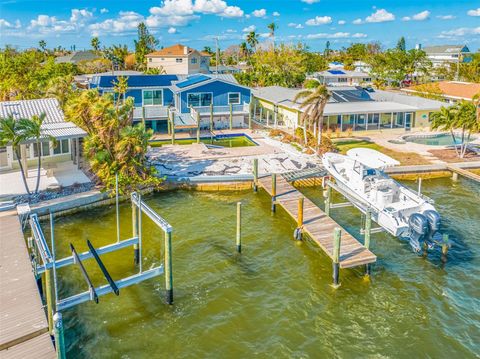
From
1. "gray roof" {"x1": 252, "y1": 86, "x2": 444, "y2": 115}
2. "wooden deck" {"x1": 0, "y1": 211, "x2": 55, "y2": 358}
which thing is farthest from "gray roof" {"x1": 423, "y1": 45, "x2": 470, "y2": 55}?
"wooden deck" {"x1": 0, "y1": 211, "x2": 55, "y2": 358}

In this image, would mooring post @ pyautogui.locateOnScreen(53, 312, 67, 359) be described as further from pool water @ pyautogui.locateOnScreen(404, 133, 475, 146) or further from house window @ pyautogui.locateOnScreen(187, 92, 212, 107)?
pool water @ pyautogui.locateOnScreen(404, 133, 475, 146)

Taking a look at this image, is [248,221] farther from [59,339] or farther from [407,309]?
[59,339]

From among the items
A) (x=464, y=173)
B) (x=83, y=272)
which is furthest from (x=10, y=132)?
(x=464, y=173)

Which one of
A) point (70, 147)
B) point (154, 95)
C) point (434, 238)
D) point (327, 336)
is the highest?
point (154, 95)

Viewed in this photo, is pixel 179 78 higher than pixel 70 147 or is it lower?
higher

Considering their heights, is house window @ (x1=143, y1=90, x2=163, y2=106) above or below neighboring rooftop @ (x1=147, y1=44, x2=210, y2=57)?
below

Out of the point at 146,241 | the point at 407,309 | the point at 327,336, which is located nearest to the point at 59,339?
the point at 327,336
